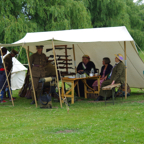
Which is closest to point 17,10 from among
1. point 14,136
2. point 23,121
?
point 23,121

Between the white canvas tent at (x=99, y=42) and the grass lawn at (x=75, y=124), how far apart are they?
1586 mm

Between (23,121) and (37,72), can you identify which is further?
(37,72)

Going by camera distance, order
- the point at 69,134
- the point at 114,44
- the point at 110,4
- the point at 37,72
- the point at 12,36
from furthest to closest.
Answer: the point at 110,4
the point at 12,36
the point at 114,44
the point at 37,72
the point at 69,134

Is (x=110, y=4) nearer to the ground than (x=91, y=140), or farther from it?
farther from it

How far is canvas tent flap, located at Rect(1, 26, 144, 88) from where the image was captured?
7.39 meters

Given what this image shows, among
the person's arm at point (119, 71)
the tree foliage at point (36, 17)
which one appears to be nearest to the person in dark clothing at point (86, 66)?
the person's arm at point (119, 71)

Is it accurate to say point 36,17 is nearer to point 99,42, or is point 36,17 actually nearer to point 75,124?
point 99,42

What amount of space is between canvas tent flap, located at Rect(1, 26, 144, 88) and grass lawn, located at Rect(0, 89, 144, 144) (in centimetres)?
159

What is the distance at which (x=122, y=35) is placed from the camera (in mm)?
7652

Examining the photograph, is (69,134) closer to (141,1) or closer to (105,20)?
(105,20)

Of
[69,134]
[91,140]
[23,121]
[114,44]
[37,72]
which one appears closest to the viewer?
[91,140]

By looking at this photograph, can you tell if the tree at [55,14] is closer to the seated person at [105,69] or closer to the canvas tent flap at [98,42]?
the canvas tent flap at [98,42]

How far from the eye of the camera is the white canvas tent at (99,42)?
7387 mm

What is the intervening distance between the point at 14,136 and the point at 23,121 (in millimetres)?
1064
